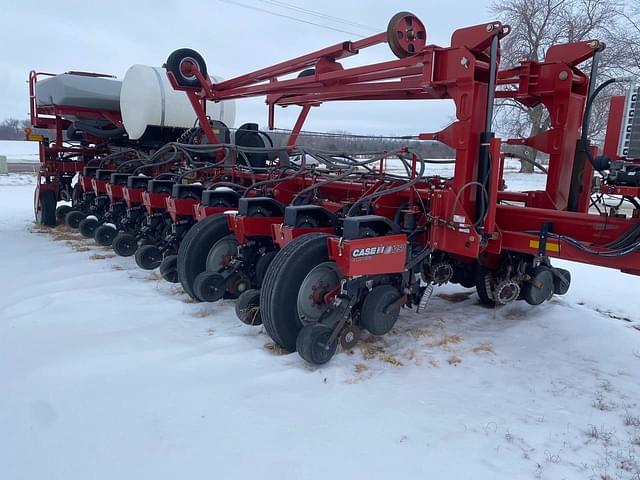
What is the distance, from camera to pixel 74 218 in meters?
8.00

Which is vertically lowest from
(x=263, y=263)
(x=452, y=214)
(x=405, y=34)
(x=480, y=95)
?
(x=263, y=263)

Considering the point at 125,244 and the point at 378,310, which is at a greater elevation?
the point at 378,310

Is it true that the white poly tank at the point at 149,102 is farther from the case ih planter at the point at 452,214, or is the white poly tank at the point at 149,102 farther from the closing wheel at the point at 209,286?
the closing wheel at the point at 209,286

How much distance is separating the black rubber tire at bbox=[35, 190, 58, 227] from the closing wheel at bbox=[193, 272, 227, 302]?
5.47 meters

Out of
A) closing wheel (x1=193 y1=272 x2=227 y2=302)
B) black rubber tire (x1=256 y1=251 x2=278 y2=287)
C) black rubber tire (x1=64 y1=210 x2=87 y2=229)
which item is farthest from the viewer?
black rubber tire (x1=64 y1=210 x2=87 y2=229)

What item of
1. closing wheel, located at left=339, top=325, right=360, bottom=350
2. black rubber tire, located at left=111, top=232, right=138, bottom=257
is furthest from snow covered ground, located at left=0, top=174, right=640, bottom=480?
black rubber tire, located at left=111, top=232, right=138, bottom=257

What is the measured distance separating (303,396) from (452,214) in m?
1.50

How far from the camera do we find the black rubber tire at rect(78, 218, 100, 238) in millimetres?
7223

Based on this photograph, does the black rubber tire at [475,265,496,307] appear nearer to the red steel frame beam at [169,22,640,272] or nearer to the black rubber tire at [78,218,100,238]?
the red steel frame beam at [169,22,640,272]

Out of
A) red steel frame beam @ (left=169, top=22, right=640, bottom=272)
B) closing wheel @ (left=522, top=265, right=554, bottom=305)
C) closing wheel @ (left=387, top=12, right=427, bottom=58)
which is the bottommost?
closing wheel @ (left=522, top=265, right=554, bottom=305)

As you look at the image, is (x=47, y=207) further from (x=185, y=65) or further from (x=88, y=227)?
(x=185, y=65)

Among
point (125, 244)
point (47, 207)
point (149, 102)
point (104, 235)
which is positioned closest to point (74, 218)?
point (47, 207)

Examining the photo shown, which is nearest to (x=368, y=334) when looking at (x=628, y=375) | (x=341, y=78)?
(x=628, y=375)

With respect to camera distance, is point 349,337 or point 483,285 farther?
point 483,285
